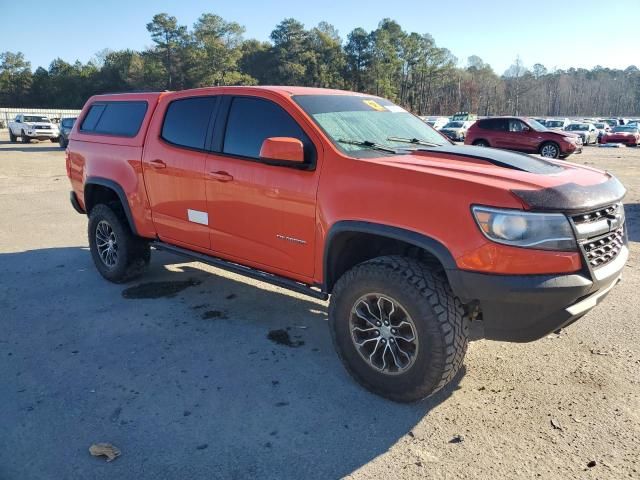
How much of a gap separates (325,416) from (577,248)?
1.72 metres

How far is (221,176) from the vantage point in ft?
13.3

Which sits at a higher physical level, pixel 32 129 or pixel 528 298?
pixel 32 129

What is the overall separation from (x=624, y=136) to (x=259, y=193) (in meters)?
38.2

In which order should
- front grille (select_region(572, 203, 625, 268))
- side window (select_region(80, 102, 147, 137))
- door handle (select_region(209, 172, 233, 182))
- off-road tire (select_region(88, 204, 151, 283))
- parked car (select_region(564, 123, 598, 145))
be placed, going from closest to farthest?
front grille (select_region(572, 203, 625, 268))
door handle (select_region(209, 172, 233, 182))
side window (select_region(80, 102, 147, 137))
off-road tire (select_region(88, 204, 151, 283))
parked car (select_region(564, 123, 598, 145))

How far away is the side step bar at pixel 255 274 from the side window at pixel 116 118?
1235 millimetres

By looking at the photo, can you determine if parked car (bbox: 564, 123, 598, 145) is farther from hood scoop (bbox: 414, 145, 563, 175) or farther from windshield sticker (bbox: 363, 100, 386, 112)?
hood scoop (bbox: 414, 145, 563, 175)

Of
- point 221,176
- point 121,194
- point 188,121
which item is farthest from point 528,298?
point 121,194

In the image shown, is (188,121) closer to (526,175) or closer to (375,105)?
(375,105)

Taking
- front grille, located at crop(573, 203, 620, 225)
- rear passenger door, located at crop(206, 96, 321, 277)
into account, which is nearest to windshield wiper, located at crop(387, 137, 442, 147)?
rear passenger door, located at crop(206, 96, 321, 277)

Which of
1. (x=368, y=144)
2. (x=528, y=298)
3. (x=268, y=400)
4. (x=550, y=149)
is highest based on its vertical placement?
(x=368, y=144)

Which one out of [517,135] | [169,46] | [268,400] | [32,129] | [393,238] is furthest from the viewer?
[169,46]

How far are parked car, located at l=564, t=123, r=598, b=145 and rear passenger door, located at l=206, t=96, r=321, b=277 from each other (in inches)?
1400

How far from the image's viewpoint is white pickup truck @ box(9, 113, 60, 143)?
30078 mm

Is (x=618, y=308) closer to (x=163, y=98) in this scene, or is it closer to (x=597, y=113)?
(x=163, y=98)
